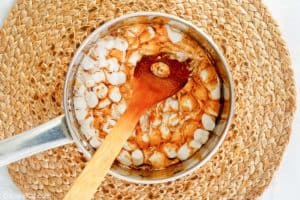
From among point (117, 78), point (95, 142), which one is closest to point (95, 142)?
point (95, 142)

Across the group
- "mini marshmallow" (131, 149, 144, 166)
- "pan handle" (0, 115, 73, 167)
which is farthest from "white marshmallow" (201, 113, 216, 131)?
"pan handle" (0, 115, 73, 167)

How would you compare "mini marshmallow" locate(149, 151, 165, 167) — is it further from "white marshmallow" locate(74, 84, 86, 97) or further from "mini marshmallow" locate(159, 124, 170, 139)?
"white marshmallow" locate(74, 84, 86, 97)

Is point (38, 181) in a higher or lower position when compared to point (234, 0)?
lower

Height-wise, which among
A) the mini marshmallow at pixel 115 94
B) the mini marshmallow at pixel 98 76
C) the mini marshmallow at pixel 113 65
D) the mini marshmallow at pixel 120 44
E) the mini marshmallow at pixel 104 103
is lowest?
the mini marshmallow at pixel 104 103

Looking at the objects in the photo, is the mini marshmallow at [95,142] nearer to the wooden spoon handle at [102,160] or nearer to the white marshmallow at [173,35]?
the wooden spoon handle at [102,160]

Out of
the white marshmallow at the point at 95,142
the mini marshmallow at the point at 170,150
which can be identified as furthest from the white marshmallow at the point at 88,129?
the mini marshmallow at the point at 170,150

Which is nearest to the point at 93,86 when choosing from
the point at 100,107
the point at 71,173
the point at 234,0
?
the point at 100,107

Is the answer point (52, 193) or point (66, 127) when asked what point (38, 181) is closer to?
point (52, 193)

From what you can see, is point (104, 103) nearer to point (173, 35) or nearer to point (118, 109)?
point (118, 109)
